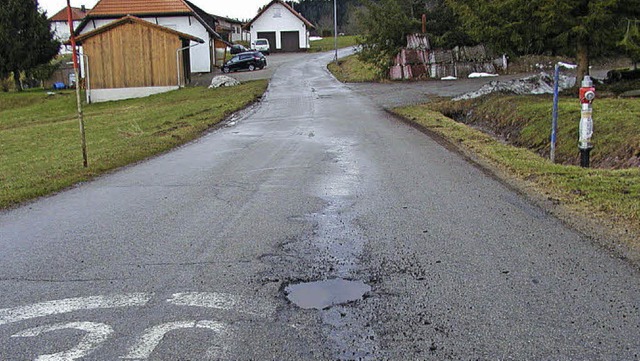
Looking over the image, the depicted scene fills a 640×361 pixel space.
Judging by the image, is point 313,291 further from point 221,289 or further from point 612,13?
point 612,13

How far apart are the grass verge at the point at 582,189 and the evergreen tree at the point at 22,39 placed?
143ft

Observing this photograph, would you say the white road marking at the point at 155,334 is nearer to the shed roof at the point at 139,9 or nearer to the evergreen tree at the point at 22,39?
the shed roof at the point at 139,9

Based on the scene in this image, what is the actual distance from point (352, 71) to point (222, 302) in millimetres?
38962

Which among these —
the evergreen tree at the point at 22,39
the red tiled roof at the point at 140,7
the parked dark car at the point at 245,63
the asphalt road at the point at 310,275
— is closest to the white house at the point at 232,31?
the red tiled roof at the point at 140,7

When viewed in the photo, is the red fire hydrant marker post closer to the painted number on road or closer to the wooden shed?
the painted number on road

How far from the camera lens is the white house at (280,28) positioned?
73.2m

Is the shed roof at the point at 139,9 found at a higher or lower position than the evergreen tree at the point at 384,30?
higher

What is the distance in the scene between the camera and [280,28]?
73.6 m

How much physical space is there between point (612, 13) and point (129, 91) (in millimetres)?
28416

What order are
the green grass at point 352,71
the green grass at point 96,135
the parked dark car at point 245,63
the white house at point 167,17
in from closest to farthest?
the green grass at point 96,135 → the green grass at point 352,71 → the white house at point 167,17 → the parked dark car at point 245,63

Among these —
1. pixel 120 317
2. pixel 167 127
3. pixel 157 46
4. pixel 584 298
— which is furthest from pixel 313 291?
pixel 157 46

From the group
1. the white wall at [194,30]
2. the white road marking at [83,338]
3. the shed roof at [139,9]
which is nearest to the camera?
the white road marking at [83,338]

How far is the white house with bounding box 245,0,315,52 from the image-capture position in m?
73.2

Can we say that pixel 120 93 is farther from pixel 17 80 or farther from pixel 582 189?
pixel 582 189
